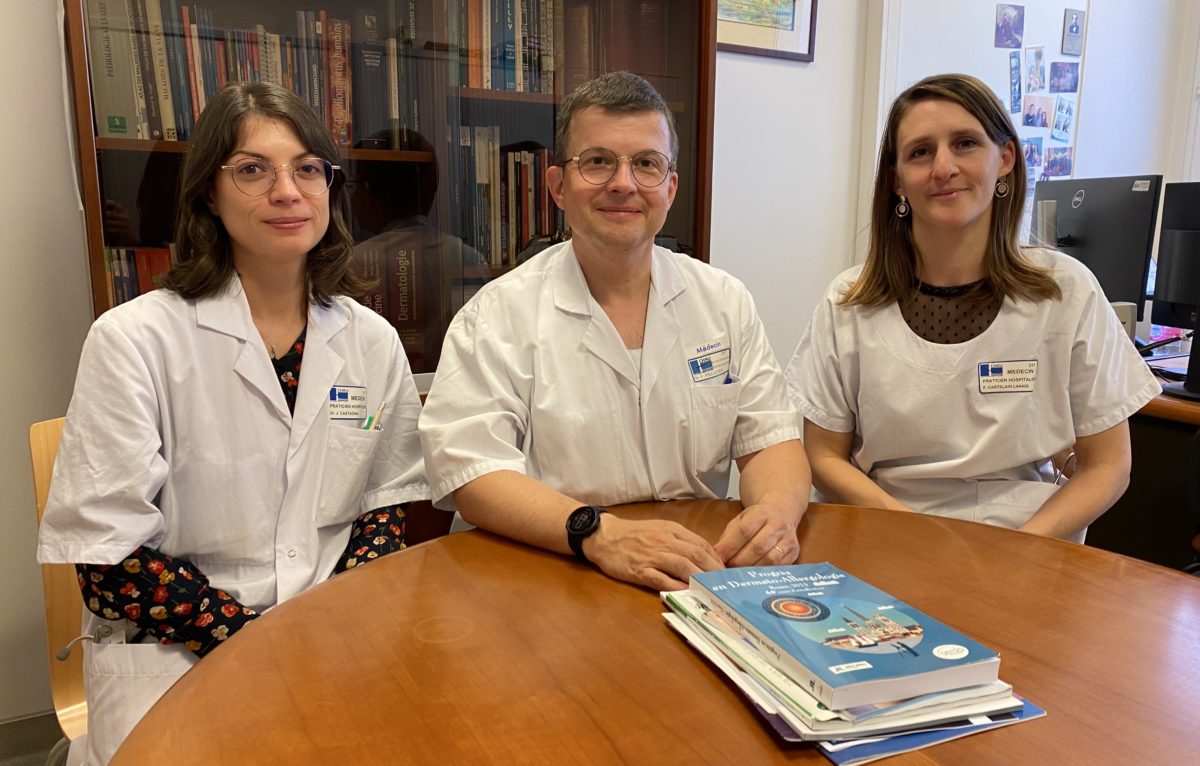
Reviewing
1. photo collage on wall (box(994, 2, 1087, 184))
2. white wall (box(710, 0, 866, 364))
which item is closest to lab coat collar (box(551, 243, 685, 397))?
white wall (box(710, 0, 866, 364))

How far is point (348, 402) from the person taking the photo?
164 centimetres

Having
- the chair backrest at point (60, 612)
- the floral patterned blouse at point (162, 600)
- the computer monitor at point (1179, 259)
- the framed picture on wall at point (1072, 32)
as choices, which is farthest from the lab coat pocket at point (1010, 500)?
the framed picture on wall at point (1072, 32)

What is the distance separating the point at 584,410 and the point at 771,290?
6.16 feet

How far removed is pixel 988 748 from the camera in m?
0.82

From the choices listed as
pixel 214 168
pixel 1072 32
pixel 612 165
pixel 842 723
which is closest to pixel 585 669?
pixel 842 723

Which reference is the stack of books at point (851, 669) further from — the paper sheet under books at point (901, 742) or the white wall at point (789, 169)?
the white wall at point (789, 169)

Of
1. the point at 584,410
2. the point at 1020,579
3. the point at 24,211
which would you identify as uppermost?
the point at 24,211

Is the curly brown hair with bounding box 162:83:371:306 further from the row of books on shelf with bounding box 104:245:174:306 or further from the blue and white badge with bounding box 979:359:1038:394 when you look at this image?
the blue and white badge with bounding box 979:359:1038:394

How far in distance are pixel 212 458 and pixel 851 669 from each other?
3.76ft

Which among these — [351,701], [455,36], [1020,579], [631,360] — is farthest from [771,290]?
[351,701]

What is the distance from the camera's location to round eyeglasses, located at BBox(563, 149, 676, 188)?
1.63 m

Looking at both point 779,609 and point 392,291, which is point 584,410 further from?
point 392,291

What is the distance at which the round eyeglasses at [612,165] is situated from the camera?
163cm

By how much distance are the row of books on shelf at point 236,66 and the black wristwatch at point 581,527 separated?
1.28 m
